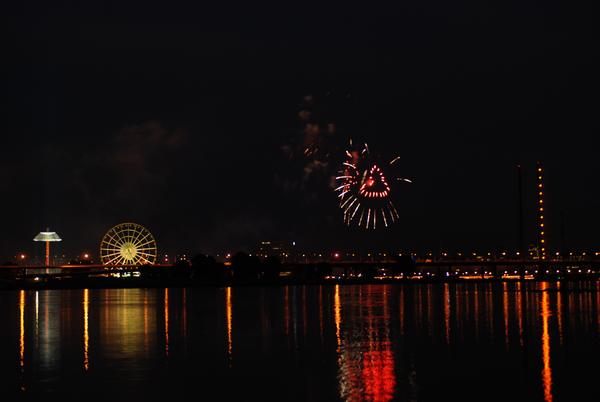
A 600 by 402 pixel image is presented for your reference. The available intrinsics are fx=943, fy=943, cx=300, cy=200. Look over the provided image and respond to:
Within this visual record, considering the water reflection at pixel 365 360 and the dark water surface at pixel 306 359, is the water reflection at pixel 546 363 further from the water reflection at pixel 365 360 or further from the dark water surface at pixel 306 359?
the water reflection at pixel 365 360

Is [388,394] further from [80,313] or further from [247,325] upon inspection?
[80,313]

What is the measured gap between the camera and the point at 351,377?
2359cm

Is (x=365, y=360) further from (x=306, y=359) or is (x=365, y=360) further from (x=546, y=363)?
(x=546, y=363)

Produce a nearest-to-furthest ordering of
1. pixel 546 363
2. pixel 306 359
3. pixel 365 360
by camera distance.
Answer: pixel 546 363
pixel 365 360
pixel 306 359

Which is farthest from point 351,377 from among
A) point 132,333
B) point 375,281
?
point 375,281

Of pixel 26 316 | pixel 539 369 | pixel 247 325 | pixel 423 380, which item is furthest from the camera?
pixel 26 316

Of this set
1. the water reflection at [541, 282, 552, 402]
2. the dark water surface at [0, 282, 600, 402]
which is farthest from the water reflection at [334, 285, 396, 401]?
the water reflection at [541, 282, 552, 402]

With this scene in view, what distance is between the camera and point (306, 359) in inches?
1110

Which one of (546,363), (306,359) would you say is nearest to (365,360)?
A: (306,359)

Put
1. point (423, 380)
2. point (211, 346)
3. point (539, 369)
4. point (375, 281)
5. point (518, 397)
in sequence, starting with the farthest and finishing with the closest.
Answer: point (375, 281), point (211, 346), point (539, 369), point (423, 380), point (518, 397)

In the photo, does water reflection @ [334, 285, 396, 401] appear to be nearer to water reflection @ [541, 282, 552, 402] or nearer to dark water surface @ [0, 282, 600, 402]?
dark water surface @ [0, 282, 600, 402]

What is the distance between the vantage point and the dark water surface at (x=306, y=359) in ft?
71.1

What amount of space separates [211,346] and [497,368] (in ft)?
35.4

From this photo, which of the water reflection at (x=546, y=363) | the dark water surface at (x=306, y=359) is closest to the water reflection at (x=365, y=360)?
the dark water surface at (x=306, y=359)
